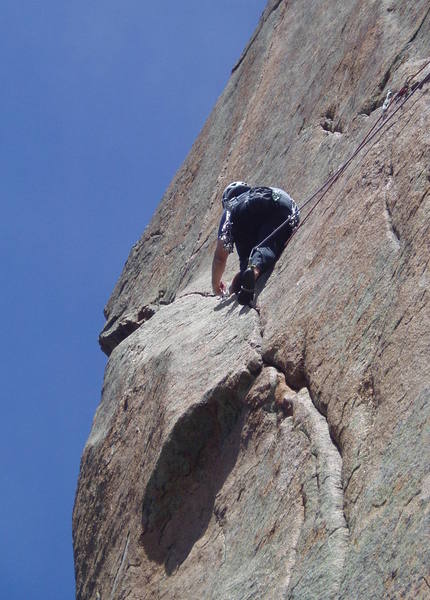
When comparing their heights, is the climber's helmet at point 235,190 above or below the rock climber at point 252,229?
above

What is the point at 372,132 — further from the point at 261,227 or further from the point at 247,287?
the point at 247,287

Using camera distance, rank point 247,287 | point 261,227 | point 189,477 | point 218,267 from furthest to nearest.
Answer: point 218,267
point 261,227
point 247,287
point 189,477

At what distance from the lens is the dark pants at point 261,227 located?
344 inches

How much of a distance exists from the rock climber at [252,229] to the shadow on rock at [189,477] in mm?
1175

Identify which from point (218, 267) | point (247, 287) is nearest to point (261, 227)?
point (218, 267)

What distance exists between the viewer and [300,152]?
34.9 feet

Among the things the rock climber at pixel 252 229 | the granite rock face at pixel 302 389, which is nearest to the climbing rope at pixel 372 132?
the rock climber at pixel 252 229

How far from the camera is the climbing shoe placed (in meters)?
8.35

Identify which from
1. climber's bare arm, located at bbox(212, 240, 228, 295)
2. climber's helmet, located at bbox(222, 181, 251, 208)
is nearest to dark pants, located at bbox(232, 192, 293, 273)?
climber's bare arm, located at bbox(212, 240, 228, 295)

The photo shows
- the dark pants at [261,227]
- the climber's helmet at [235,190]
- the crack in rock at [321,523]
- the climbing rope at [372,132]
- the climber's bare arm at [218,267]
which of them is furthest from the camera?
the climber's helmet at [235,190]

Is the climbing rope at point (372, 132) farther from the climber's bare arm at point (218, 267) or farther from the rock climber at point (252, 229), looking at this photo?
the climber's bare arm at point (218, 267)

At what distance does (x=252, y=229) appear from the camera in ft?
30.6

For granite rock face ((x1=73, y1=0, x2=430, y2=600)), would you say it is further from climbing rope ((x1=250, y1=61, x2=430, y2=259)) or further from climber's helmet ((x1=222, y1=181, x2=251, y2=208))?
climber's helmet ((x1=222, y1=181, x2=251, y2=208))

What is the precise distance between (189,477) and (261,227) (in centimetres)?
242
